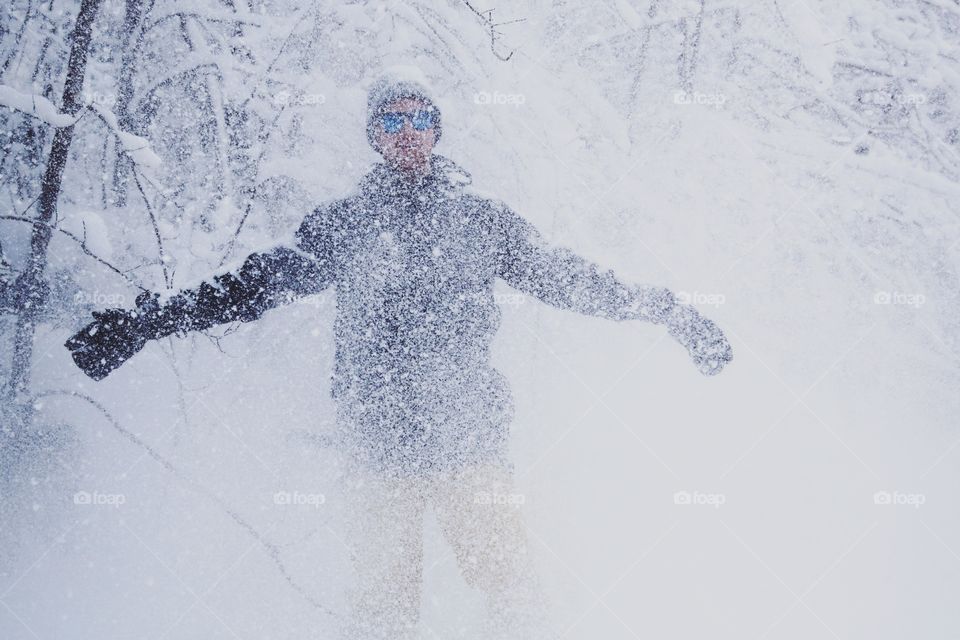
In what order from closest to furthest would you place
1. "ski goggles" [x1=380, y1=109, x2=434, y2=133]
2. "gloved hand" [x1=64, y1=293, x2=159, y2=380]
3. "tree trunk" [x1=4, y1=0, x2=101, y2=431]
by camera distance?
"gloved hand" [x1=64, y1=293, x2=159, y2=380] < "ski goggles" [x1=380, y1=109, x2=434, y2=133] < "tree trunk" [x1=4, y1=0, x2=101, y2=431]

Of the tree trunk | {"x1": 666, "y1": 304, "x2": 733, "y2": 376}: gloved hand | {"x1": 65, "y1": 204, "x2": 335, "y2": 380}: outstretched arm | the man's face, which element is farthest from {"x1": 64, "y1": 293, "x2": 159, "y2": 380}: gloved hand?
A: {"x1": 666, "y1": 304, "x2": 733, "y2": 376}: gloved hand

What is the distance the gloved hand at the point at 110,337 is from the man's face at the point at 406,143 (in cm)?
74

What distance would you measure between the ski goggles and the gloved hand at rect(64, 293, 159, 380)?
0.78m

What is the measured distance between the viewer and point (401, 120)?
1.75 metres

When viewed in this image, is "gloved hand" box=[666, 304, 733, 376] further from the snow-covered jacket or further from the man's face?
the man's face

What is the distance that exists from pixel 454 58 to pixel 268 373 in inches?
62.8

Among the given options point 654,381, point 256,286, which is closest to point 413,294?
point 256,286

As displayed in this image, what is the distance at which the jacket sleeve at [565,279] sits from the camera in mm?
1753

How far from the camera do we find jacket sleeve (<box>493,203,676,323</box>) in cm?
175

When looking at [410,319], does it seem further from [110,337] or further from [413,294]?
[110,337]

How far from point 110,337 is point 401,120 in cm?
97

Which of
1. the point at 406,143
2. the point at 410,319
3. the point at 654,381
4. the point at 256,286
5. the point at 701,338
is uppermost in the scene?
the point at 406,143

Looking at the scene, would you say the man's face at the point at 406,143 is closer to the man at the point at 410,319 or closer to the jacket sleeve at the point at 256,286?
the man at the point at 410,319

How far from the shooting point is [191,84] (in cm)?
264
